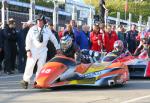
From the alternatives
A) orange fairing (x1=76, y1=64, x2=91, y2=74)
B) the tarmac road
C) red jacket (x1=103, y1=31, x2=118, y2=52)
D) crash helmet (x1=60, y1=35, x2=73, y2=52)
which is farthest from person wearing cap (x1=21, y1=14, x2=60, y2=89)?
red jacket (x1=103, y1=31, x2=118, y2=52)

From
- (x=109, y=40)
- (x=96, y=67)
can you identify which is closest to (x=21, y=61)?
(x=109, y=40)

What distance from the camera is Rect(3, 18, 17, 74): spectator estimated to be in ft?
56.4

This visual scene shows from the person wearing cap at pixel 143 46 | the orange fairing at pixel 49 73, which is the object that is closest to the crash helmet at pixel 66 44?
the orange fairing at pixel 49 73

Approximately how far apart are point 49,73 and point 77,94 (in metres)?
0.99

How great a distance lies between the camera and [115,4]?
59.6 m

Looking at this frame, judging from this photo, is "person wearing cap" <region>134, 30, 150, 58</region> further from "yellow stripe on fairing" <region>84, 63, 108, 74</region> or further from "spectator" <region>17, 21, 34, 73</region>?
"spectator" <region>17, 21, 34, 73</region>

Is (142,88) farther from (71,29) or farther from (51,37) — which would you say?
(71,29)

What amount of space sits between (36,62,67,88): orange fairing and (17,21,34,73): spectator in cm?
491

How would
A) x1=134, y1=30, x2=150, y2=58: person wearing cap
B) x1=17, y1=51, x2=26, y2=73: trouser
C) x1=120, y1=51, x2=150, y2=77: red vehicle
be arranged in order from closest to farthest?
x1=120, y1=51, x2=150, y2=77: red vehicle → x1=134, y1=30, x2=150, y2=58: person wearing cap → x1=17, y1=51, x2=26, y2=73: trouser

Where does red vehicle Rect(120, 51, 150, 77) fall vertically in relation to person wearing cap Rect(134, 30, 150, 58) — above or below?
below

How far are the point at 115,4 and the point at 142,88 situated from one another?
154 ft

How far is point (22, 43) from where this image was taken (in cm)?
1772

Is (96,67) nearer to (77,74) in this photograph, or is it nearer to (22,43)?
(77,74)

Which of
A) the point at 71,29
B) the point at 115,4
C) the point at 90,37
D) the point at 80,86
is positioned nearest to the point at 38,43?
the point at 80,86
